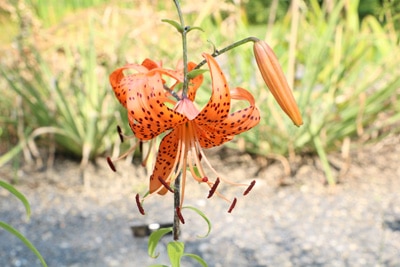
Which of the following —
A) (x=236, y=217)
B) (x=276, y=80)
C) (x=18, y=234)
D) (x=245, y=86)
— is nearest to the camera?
(x=276, y=80)

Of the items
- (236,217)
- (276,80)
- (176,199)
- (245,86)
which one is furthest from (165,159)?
(245,86)

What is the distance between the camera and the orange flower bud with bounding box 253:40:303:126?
2.42 feet

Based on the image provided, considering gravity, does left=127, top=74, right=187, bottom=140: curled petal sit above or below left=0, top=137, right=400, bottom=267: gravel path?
above

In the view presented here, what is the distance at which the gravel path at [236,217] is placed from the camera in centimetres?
184

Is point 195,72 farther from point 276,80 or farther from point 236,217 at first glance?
point 236,217

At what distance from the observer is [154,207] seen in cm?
219

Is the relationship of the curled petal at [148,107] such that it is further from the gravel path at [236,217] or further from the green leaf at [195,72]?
the gravel path at [236,217]

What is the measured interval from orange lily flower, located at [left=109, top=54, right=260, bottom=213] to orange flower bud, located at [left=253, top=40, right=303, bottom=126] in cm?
5

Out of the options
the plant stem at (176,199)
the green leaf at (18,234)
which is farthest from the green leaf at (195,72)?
the green leaf at (18,234)

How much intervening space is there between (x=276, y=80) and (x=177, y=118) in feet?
0.40

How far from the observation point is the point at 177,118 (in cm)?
79

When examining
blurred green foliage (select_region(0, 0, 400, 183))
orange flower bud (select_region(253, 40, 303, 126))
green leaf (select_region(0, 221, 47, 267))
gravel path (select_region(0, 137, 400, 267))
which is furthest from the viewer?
blurred green foliage (select_region(0, 0, 400, 183))

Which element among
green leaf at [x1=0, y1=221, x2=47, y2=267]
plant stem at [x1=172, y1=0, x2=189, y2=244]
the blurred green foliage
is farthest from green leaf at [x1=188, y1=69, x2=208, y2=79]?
the blurred green foliage

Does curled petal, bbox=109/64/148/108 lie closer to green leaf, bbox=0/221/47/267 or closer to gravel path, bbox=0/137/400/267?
green leaf, bbox=0/221/47/267
